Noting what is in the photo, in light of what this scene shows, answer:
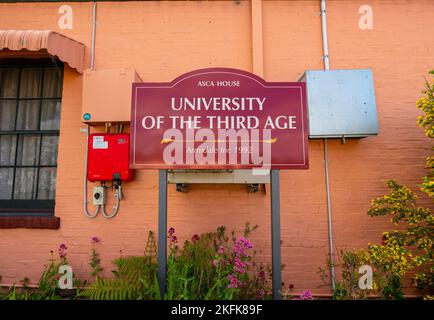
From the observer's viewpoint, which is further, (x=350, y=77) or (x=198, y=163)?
(x=350, y=77)

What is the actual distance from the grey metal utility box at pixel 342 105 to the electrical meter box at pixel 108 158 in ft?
8.54

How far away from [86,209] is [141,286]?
1.49 meters

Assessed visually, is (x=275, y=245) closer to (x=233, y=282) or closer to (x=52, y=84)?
(x=233, y=282)

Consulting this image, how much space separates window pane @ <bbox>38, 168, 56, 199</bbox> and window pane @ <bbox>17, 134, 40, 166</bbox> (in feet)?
0.75

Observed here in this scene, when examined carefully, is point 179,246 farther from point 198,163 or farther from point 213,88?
point 213,88

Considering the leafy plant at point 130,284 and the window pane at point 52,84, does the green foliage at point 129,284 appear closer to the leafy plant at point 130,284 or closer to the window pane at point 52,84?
the leafy plant at point 130,284

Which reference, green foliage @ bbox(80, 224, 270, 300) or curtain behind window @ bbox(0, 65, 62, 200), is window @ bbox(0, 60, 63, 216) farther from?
green foliage @ bbox(80, 224, 270, 300)

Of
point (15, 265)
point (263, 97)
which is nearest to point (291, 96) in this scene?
point (263, 97)

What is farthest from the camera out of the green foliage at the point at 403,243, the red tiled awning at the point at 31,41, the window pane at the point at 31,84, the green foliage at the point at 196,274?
the window pane at the point at 31,84

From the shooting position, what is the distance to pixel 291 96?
2824 mm

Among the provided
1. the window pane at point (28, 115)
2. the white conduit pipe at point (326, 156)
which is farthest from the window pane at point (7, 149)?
the white conduit pipe at point (326, 156)

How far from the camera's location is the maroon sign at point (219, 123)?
2.72 meters
